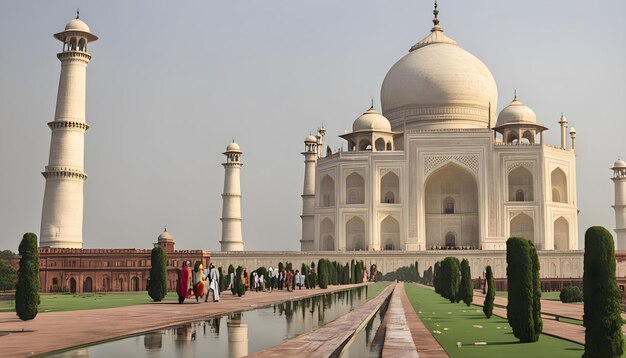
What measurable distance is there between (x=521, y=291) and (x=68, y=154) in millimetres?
24439

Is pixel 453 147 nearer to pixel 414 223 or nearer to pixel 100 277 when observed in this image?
pixel 414 223

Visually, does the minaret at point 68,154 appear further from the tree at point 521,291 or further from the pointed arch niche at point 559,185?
the tree at point 521,291

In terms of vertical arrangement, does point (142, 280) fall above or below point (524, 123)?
below

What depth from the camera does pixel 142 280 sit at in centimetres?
2900

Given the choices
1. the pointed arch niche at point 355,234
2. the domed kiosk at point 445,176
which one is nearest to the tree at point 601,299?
the domed kiosk at point 445,176

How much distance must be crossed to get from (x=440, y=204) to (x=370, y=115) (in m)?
5.94

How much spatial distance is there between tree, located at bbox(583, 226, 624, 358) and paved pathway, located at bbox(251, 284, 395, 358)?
80.1 inches

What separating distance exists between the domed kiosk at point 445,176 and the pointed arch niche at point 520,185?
0.16 ft

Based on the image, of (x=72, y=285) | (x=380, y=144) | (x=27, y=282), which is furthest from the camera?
(x=380, y=144)

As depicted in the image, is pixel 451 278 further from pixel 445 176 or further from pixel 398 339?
pixel 445 176

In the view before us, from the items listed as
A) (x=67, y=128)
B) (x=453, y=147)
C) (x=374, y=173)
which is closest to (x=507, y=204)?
(x=453, y=147)

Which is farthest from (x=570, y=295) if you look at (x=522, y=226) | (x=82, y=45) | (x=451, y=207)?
(x=451, y=207)

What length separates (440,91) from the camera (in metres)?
42.6

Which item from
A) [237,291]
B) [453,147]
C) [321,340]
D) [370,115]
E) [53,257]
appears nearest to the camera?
[321,340]
